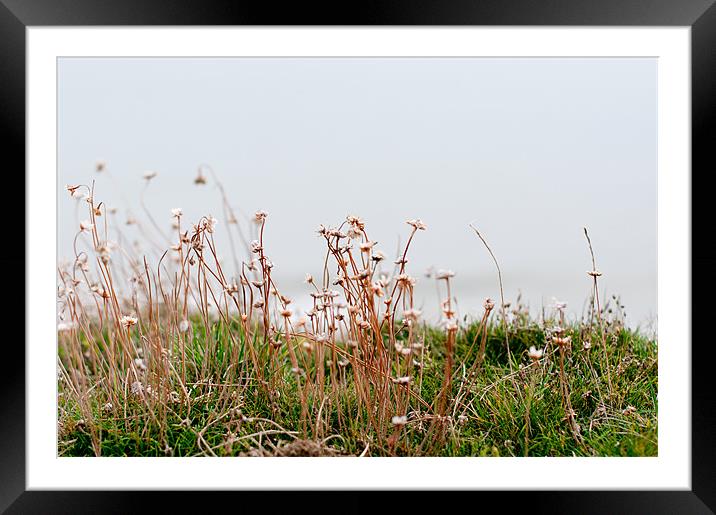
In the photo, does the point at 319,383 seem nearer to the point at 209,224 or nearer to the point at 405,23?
the point at 209,224

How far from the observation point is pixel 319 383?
2160mm

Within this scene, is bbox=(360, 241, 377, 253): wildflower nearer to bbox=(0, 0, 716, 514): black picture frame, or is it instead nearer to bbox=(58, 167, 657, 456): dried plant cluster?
bbox=(58, 167, 657, 456): dried plant cluster

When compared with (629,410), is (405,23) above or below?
above

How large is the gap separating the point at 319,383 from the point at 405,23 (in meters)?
1.15

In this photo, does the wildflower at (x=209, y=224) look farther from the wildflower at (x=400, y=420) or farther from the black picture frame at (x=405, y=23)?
the wildflower at (x=400, y=420)

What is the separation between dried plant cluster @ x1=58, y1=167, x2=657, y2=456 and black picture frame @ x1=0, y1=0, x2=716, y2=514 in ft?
0.61

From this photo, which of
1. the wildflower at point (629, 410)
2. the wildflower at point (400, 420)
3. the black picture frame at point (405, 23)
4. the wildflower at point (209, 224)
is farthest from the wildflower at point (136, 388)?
the wildflower at point (629, 410)

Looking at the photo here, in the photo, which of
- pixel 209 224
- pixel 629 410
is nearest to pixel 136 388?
pixel 209 224

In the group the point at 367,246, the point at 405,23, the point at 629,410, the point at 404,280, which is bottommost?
the point at 629,410

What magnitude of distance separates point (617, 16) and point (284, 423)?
1623mm

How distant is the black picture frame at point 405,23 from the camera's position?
1894 millimetres

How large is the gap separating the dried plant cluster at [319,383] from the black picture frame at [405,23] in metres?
0.18

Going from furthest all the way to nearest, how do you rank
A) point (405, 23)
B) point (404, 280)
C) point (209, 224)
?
point (209, 224) < point (404, 280) < point (405, 23)

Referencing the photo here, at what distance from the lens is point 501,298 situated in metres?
2.43
